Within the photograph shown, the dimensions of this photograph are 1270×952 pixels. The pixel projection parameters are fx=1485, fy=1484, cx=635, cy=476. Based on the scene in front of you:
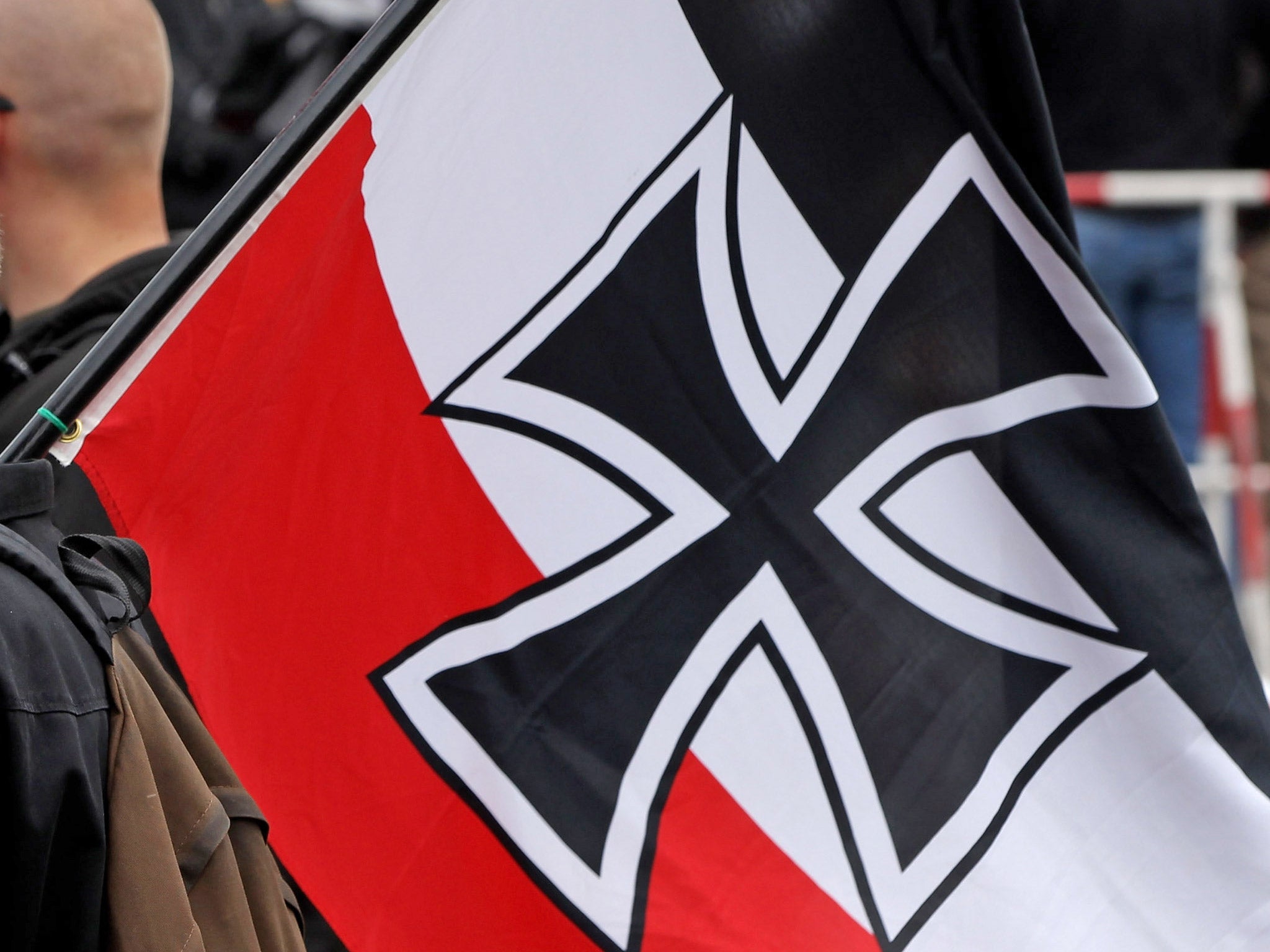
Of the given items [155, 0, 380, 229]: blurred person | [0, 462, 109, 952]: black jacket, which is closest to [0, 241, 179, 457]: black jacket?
[0, 462, 109, 952]: black jacket

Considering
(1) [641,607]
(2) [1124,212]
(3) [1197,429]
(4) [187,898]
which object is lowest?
(4) [187,898]

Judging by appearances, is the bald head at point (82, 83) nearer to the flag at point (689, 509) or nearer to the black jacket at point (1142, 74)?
the flag at point (689, 509)

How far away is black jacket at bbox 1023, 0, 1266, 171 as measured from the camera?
3650 millimetres

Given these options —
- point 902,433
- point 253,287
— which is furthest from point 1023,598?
point 253,287

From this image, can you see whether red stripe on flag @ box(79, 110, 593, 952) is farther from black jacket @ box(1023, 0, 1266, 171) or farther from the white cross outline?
black jacket @ box(1023, 0, 1266, 171)

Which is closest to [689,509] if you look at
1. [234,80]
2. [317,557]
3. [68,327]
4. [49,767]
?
[317,557]

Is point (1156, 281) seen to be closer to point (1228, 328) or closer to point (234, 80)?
point (1228, 328)

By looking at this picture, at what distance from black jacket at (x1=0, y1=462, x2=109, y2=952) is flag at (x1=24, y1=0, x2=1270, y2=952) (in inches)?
16.7

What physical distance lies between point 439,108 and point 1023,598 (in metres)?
0.92

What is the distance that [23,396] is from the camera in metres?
2.00

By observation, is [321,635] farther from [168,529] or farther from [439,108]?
[439,108]

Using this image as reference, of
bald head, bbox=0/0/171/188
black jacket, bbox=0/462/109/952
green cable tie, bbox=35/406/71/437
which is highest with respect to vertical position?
bald head, bbox=0/0/171/188

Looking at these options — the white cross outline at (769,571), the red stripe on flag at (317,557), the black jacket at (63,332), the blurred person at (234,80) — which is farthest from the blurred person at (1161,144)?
the blurred person at (234,80)

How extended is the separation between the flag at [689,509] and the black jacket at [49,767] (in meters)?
0.42
